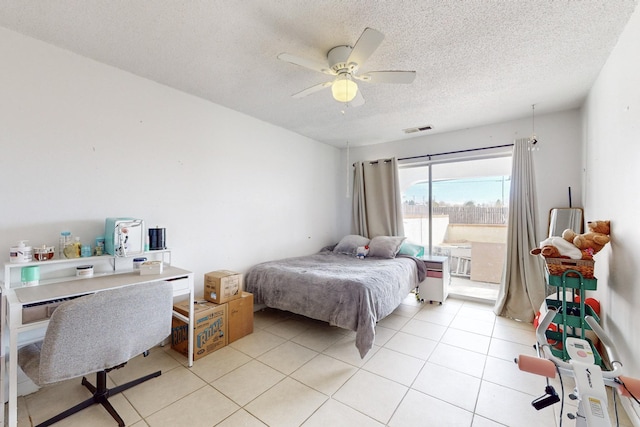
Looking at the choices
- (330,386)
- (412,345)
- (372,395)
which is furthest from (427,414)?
(412,345)

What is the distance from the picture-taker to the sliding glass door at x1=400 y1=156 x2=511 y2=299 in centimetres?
376

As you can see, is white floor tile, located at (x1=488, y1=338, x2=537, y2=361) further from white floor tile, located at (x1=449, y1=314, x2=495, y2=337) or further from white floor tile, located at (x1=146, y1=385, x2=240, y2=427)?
white floor tile, located at (x1=146, y1=385, x2=240, y2=427)

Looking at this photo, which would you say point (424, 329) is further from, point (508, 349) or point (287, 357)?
point (287, 357)

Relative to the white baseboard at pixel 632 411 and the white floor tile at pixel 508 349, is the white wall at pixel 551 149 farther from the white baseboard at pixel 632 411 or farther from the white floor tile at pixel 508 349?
the white baseboard at pixel 632 411

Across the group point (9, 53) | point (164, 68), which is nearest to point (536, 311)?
point (164, 68)

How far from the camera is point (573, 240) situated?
191 cm

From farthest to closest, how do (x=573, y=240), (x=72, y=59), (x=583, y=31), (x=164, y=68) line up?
(x=164, y=68) → (x=72, y=59) → (x=573, y=240) → (x=583, y=31)

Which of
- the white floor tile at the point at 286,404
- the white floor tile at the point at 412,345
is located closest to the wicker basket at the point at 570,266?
the white floor tile at the point at 412,345

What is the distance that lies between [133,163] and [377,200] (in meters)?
3.40

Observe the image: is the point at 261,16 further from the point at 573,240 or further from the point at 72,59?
the point at 573,240

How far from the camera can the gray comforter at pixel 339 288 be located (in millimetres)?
2332

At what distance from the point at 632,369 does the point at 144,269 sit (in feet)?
10.9

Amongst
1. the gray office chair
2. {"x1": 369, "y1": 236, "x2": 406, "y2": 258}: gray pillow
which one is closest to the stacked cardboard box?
the gray office chair

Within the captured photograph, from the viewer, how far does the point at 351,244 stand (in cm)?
419
